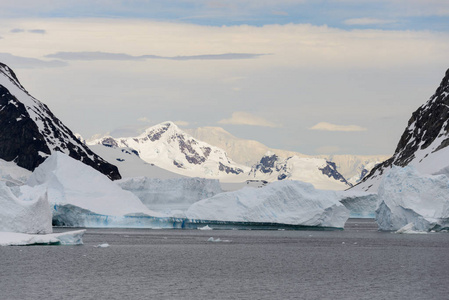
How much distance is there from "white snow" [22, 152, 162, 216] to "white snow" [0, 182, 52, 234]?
16.3 m

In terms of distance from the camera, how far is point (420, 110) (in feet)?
629

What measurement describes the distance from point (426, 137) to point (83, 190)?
121010 millimetres

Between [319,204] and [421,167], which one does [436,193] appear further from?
[421,167]

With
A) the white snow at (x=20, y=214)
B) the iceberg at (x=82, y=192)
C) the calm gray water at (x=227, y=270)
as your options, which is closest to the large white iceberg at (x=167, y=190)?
the iceberg at (x=82, y=192)

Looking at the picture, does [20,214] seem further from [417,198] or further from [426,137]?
[426,137]

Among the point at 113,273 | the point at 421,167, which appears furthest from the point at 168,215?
the point at 421,167

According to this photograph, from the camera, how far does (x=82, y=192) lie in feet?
235

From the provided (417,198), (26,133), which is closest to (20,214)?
(417,198)

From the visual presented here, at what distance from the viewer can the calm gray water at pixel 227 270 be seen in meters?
32.8

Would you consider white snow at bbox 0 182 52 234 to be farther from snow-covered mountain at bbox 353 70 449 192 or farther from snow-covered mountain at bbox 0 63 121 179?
snow-covered mountain at bbox 353 70 449 192

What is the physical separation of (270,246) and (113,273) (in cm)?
2150

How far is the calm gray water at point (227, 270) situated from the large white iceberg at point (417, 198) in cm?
460

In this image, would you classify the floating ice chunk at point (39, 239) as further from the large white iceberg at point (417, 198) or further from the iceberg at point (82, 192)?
the large white iceberg at point (417, 198)

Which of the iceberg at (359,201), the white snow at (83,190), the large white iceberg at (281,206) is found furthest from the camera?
the iceberg at (359,201)
